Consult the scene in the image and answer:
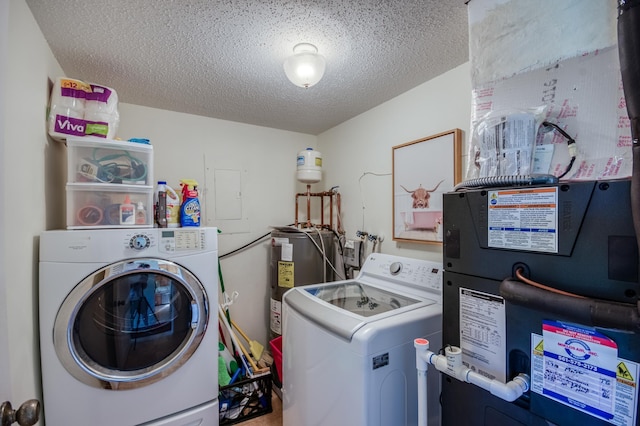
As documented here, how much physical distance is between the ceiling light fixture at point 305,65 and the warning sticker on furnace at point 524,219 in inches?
38.6

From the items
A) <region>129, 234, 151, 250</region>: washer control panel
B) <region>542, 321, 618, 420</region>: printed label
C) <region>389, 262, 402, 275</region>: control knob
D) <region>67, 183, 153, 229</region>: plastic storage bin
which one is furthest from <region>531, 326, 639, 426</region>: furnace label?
<region>67, 183, 153, 229</region>: plastic storage bin

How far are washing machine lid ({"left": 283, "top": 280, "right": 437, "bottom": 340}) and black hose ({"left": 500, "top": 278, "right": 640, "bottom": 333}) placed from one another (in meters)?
0.55

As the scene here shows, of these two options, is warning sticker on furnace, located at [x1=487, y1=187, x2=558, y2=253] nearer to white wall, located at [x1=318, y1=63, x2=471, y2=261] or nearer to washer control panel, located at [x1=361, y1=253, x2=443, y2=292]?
washer control panel, located at [x1=361, y1=253, x2=443, y2=292]

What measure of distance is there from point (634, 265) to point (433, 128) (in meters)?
1.30

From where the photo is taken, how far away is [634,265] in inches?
21.7

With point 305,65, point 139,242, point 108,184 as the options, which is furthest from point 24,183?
point 305,65

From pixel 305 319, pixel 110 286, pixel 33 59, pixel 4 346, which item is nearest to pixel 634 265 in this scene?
pixel 305 319

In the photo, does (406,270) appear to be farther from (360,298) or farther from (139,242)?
(139,242)

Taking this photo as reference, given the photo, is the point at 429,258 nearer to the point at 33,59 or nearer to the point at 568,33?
the point at 568,33

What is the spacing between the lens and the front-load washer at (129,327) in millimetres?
1206

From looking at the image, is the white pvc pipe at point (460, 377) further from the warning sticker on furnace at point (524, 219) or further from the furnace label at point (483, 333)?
the warning sticker on furnace at point (524, 219)

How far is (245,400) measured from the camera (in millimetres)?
1848

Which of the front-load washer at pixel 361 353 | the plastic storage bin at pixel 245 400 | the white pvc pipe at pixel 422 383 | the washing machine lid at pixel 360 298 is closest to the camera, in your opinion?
the white pvc pipe at pixel 422 383

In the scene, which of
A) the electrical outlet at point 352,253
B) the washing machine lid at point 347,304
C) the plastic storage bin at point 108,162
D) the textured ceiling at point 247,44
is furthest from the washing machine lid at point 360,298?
the textured ceiling at point 247,44
